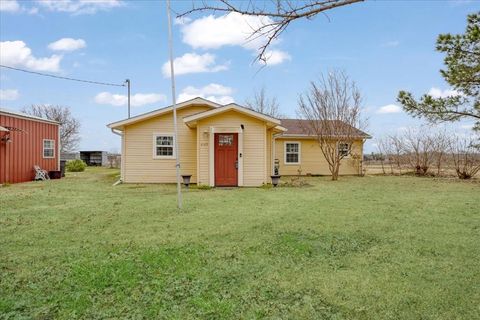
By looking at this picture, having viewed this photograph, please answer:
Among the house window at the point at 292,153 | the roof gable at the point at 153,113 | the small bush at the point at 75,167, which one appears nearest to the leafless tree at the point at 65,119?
the small bush at the point at 75,167

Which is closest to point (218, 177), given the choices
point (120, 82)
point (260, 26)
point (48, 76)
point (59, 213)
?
point (59, 213)

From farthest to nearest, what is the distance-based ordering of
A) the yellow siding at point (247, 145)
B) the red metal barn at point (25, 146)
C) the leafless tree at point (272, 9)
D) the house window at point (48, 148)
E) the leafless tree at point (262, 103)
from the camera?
the leafless tree at point (262, 103), the house window at point (48, 148), the red metal barn at point (25, 146), the yellow siding at point (247, 145), the leafless tree at point (272, 9)

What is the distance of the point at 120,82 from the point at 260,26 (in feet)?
95.1

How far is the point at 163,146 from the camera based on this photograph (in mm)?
15805

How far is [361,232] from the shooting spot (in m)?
6.06

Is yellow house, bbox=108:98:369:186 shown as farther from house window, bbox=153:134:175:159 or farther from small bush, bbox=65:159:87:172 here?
small bush, bbox=65:159:87:172

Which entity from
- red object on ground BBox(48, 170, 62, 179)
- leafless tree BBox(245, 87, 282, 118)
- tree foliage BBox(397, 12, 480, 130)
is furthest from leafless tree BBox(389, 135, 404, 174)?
red object on ground BBox(48, 170, 62, 179)

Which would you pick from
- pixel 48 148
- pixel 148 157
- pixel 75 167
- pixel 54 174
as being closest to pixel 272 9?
pixel 148 157

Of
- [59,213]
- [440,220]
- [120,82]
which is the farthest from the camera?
[120,82]

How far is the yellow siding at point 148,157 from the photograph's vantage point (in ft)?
51.4

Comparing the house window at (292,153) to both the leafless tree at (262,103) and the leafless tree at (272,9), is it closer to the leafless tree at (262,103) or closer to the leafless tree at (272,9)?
the leafless tree at (262,103)

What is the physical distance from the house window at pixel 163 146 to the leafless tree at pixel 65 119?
30702 millimetres

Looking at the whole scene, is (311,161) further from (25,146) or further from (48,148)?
(25,146)

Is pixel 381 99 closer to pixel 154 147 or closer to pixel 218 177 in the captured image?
pixel 218 177
